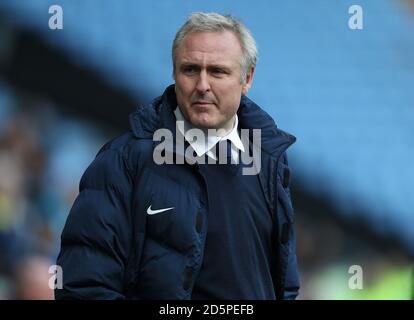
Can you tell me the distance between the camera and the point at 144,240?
5.30 ft

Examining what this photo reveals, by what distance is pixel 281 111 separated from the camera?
15.3 feet

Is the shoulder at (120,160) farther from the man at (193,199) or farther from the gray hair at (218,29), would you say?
the gray hair at (218,29)

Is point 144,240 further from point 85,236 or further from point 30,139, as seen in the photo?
point 30,139

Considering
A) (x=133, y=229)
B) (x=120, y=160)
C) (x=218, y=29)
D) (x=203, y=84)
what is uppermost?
(x=218, y=29)

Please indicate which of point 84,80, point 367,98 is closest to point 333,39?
point 367,98

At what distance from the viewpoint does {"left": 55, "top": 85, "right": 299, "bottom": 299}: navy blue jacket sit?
160 centimetres

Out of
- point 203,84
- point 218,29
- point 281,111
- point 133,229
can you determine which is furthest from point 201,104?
point 281,111

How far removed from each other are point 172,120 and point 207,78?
0.10 meters

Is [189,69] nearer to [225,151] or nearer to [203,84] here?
[203,84]

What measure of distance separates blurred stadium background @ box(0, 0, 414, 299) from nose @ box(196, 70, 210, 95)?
2263mm

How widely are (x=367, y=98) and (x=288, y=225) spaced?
10.4 ft

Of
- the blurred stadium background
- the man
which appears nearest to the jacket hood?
the man
